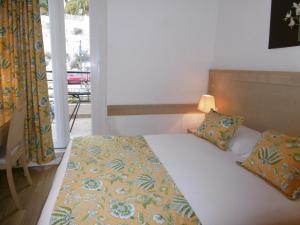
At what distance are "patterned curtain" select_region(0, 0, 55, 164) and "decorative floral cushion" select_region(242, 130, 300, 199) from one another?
235 cm

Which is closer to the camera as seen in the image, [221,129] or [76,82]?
[221,129]

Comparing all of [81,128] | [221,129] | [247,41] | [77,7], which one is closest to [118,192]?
[221,129]

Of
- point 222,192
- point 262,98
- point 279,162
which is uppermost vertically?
point 262,98

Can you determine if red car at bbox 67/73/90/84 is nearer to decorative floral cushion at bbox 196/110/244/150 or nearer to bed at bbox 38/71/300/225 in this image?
bed at bbox 38/71/300/225

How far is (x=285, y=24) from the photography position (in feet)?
6.66

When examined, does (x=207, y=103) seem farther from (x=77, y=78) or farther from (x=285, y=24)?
(x=77, y=78)

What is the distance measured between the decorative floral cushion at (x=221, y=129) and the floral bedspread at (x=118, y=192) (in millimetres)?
666

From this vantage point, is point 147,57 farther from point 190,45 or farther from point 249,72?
point 249,72

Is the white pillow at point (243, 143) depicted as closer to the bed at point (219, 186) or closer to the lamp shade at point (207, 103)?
the bed at point (219, 186)

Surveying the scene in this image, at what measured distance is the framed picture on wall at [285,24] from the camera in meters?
1.92

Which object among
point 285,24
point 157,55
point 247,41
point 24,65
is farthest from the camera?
point 157,55

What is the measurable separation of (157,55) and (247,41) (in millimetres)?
1096

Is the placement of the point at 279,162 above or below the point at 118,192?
above

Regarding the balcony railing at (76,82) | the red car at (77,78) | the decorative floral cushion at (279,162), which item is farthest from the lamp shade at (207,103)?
the red car at (77,78)
